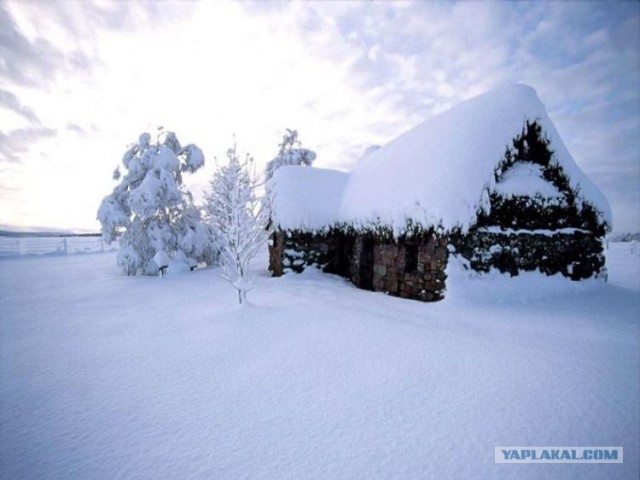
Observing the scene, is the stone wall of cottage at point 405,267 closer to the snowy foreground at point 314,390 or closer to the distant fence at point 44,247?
the snowy foreground at point 314,390

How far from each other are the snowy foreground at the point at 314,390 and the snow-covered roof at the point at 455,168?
8.54 ft

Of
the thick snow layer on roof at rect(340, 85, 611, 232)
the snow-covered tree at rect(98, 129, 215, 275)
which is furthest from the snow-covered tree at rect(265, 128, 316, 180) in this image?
the thick snow layer on roof at rect(340, 85, 611, 232)

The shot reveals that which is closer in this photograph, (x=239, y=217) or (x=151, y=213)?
(x=239, y=217)

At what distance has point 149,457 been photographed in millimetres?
2453

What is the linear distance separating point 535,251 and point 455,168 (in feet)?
10.8

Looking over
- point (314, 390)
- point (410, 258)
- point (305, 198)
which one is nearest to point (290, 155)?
point (305, 198)

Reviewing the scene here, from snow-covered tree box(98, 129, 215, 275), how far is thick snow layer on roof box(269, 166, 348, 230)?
4506 mm

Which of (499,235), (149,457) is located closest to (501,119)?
(499,235)

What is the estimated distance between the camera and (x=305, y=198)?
12.5 metres

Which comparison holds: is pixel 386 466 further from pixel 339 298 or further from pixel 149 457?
pixel 339 298

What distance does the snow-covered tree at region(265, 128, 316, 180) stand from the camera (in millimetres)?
23984

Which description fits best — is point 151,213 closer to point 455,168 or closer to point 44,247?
point 455,168

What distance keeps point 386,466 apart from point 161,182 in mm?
13795

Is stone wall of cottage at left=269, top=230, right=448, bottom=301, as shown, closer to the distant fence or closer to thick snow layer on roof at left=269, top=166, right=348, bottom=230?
thick snow layer on roof at left=269, top=166, right=348, bottom=230
